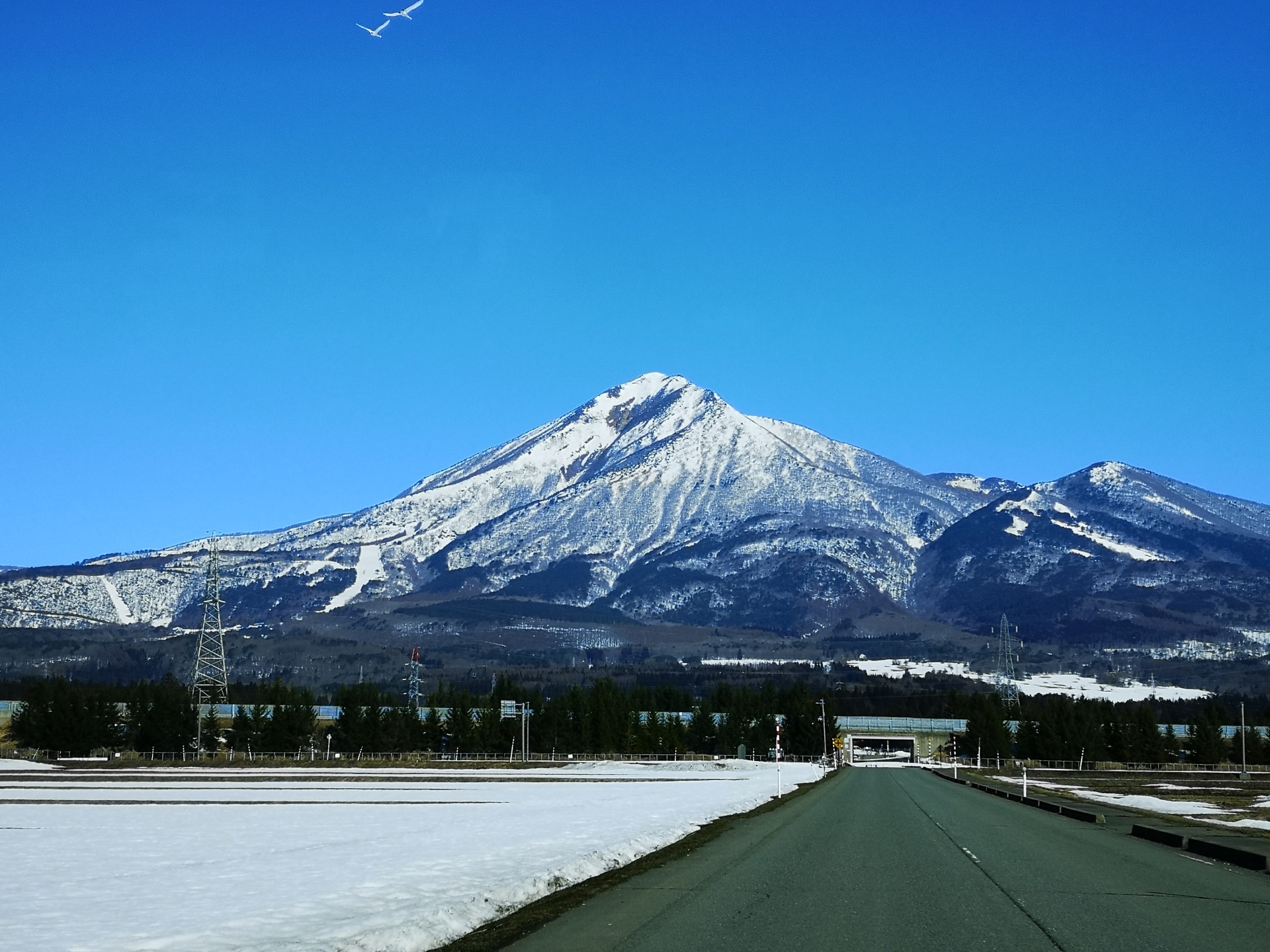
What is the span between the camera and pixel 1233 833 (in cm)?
3569

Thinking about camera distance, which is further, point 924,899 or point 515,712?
point 515,712

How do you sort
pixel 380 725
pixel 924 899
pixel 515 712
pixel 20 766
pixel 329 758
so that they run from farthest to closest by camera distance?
pixel 515 712 → pixel 380 725 → pixel 329 758 → pixel 20 766 → pixel 924 899

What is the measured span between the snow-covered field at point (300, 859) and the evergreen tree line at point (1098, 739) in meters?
114

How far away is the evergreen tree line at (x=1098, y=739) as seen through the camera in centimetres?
15900

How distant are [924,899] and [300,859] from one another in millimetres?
12484

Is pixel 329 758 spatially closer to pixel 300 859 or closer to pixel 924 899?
pixel 300 859

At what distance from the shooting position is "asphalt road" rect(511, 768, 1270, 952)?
15.2m

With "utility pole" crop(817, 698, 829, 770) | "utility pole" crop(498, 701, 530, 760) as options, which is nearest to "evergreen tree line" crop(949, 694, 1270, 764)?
"utility pole" crop(817, 698, 829, 770)

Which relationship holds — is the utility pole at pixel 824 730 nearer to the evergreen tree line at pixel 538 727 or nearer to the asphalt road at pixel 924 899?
the evergreen tree line at pixel 538 727

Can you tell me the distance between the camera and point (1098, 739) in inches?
6447

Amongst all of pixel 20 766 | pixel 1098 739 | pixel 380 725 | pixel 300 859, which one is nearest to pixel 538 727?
pixel 380 725

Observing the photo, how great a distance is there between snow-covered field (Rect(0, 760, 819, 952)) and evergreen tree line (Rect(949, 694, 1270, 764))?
114016 mm

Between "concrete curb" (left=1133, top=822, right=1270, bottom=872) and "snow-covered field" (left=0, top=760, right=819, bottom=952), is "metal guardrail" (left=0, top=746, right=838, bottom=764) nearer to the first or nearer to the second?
"snow-covered field" (left=0, top=760, right=819, bottom=952)

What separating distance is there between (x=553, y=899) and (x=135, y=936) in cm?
629
